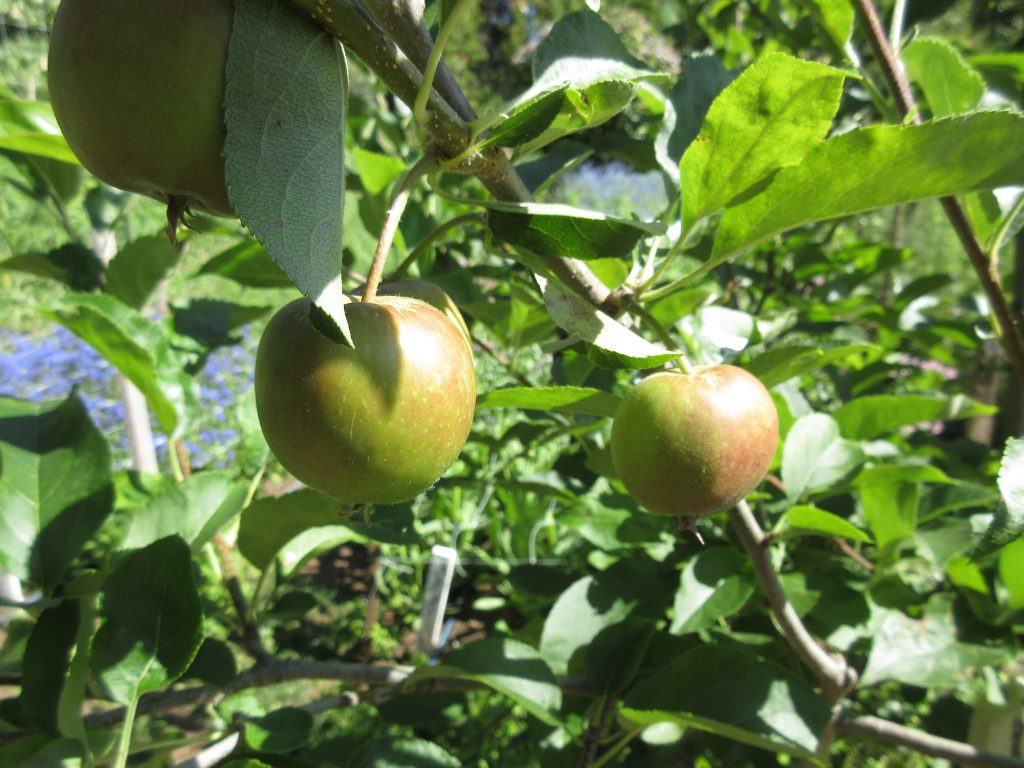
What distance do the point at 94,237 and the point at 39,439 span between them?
0.35m

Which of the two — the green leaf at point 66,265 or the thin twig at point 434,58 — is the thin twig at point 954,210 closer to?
the thin twig at point 434,58

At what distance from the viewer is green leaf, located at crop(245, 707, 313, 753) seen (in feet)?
2.36

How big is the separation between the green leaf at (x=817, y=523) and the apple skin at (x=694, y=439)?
0.62 feet

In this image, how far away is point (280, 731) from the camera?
2.46 ft

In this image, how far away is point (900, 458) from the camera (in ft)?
3.43

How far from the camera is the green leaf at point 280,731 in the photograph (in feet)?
2.36

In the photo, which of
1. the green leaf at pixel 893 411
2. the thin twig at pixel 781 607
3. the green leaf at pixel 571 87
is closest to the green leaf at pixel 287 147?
the green leaf at pixel 571 87

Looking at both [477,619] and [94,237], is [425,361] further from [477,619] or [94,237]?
[477,619]

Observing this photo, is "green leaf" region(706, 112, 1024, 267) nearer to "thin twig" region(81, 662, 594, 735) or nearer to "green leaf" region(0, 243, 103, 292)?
"thin twig" region(81, 662, 594, 735)

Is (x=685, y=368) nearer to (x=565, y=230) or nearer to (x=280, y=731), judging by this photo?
(x=565, y=230)

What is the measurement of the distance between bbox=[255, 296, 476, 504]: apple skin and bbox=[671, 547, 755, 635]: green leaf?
0.44m

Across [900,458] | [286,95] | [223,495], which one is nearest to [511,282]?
[223,495]

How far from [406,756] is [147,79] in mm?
652

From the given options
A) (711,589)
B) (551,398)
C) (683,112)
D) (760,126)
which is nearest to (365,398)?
(551,398)
